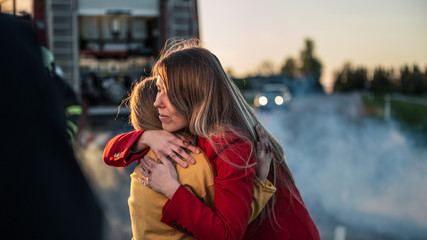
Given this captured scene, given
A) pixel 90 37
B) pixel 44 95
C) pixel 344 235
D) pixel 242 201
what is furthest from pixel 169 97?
pixel 90 37

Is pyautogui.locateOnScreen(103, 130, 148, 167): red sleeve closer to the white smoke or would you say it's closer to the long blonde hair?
the long blonde hair

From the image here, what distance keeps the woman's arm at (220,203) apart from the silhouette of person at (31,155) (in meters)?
0.62

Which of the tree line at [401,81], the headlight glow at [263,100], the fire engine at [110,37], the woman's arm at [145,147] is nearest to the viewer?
the woman's arm at [145,147]

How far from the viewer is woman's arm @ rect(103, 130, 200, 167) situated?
1496mm

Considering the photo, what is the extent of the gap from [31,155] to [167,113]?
0.87 metres

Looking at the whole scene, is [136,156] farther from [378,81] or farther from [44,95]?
[378,81]

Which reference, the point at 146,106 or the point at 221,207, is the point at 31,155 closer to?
the point at 221,207

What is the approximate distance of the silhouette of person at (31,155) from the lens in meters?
0.71

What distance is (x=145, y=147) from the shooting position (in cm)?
164

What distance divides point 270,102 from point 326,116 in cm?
301

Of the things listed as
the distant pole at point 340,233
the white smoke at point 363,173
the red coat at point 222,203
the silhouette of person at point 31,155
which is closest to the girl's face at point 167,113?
the red coat at point 222,203

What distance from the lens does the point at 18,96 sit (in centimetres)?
72

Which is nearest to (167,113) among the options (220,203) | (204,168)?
(204,168)

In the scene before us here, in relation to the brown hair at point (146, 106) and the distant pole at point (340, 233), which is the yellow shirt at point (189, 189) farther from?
the distant pole at point (340, 233)
